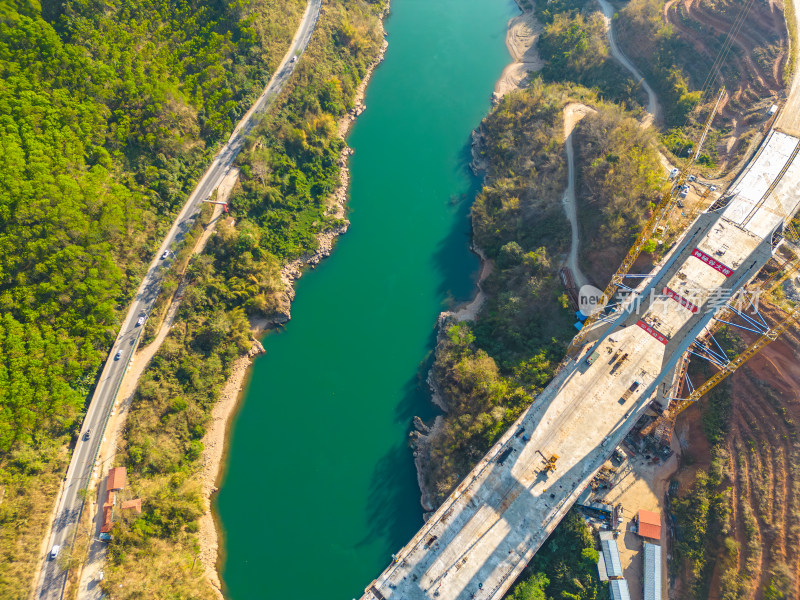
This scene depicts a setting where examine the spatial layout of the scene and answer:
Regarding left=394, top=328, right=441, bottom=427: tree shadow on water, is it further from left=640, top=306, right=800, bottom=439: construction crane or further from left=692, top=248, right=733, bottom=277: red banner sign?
left=692, top=248, right=733, bottom=277: red banner sign

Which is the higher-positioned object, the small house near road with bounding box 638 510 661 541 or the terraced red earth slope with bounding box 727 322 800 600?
the terraced red earth slope with bounding box 727 322 800 600

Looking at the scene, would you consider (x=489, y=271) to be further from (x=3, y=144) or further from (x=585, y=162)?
(x=3, y=144)

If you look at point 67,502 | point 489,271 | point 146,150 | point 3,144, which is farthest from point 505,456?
point 3,144

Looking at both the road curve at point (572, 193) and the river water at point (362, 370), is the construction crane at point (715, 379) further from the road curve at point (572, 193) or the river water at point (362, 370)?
the river water at point (362, 370)

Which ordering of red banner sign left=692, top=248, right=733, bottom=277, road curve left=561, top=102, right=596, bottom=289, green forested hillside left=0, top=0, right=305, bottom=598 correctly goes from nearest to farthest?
1. green forested hillside left=0, top=0, right=305, bottom=598
2. red banner sign left=692, top=248, right=733, bottom=277
3. road curve left=561, top=102, right=596, bottom=289

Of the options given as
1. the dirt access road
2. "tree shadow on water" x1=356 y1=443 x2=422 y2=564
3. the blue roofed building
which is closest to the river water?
"tree shadow on water" x1=356 y1=443 x2=422 y2=564

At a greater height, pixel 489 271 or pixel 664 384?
pixel 489 271
